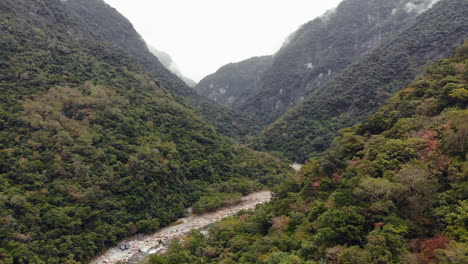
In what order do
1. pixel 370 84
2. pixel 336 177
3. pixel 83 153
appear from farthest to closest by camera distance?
1. pixel 370 84
2. pixel 83 153
3. pixel 336 177

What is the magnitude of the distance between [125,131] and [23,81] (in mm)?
15651

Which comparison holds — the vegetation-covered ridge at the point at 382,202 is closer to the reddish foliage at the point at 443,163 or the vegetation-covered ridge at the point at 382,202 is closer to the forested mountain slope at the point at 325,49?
the reddish foliage at the point at 443,163

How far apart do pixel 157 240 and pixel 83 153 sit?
14497 mm

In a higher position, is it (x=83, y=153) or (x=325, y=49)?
(x=325, y=49)

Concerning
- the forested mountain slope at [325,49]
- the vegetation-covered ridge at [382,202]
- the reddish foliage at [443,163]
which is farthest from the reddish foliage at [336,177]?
the forested mountain slope at [325,49]

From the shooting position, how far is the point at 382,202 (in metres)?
16.8

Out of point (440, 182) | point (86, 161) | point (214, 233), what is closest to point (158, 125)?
point (86, 161)

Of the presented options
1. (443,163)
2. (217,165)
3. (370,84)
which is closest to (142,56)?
(217,165)

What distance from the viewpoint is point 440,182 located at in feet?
55.0

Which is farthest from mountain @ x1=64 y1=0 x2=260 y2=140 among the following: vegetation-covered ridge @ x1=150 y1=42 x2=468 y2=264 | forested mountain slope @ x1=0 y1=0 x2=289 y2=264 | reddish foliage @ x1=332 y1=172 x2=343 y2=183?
reddish foliage @ x1=332 y1=172 x2=343 y2=183

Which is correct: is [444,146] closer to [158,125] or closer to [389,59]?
[158,125]

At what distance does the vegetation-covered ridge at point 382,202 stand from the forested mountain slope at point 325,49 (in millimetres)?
97898

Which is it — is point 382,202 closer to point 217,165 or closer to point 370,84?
point 217,165

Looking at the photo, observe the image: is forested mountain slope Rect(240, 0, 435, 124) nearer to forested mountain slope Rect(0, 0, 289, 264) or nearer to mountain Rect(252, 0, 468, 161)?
mountain Rect(252, 0, 468, 161)
